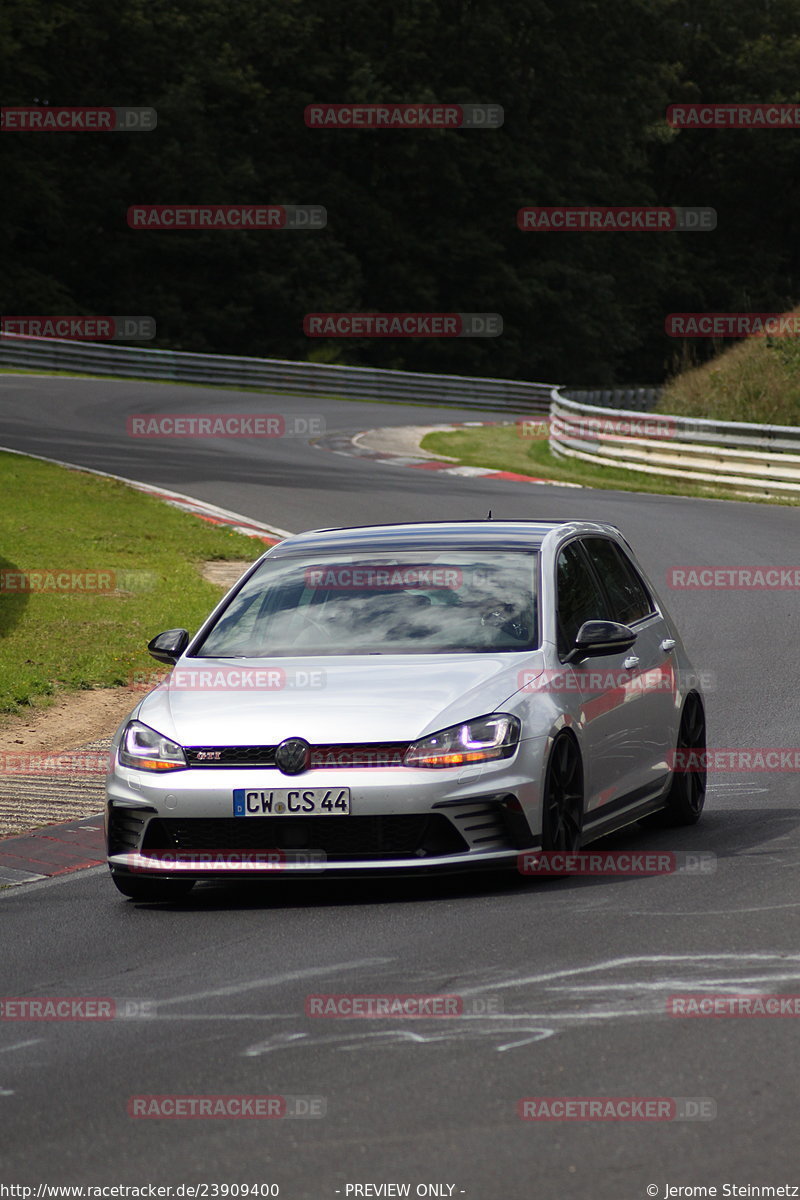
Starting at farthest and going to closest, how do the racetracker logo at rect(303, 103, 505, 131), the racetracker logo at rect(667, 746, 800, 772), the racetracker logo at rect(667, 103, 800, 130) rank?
the racetracker logo at rect(667, 103, 800, 130), the racetracker logo at rect(303, 103, 505, 131), the racetracker logo at rect(667, 746, 800, 772)

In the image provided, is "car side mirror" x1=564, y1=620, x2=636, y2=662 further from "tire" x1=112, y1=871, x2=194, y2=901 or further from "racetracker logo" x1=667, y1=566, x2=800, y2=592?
"racetracker logo" x1=667, y1=566, x2=800, y2=592

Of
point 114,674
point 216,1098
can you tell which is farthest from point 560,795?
point 114,674

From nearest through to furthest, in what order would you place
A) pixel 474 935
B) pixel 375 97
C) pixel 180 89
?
pixel 474 935, pixel 180 89, pixel 375 97

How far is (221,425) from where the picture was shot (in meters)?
38.4

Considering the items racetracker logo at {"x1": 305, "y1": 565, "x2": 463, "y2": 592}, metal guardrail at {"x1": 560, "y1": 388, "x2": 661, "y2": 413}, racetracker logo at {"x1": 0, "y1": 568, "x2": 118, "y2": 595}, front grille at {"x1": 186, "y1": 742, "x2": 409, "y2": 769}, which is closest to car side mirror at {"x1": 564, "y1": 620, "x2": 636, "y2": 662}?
racetracker logo at {"x1": 305, "y1": 565, "x2": 463, "y2": 592}

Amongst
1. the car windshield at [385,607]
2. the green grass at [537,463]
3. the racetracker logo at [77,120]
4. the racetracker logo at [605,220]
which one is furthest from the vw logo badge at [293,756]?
the racetracker logo at [605,220]

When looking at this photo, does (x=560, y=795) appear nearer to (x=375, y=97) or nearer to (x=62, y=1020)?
(x=62, y=1020)

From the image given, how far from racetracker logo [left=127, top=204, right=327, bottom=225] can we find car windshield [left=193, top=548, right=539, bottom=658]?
51487 mm

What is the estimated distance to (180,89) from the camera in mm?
57594

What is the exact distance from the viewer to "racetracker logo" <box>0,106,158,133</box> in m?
54.3

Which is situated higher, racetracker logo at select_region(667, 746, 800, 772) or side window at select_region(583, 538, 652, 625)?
side window at select_region(583, 538, 652, 625)

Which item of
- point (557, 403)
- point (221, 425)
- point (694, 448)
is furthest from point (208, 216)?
point (694, 448)

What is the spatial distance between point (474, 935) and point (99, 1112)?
2.21 metres

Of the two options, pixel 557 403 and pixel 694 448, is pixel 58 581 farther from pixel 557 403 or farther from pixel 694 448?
pixel 557 403
